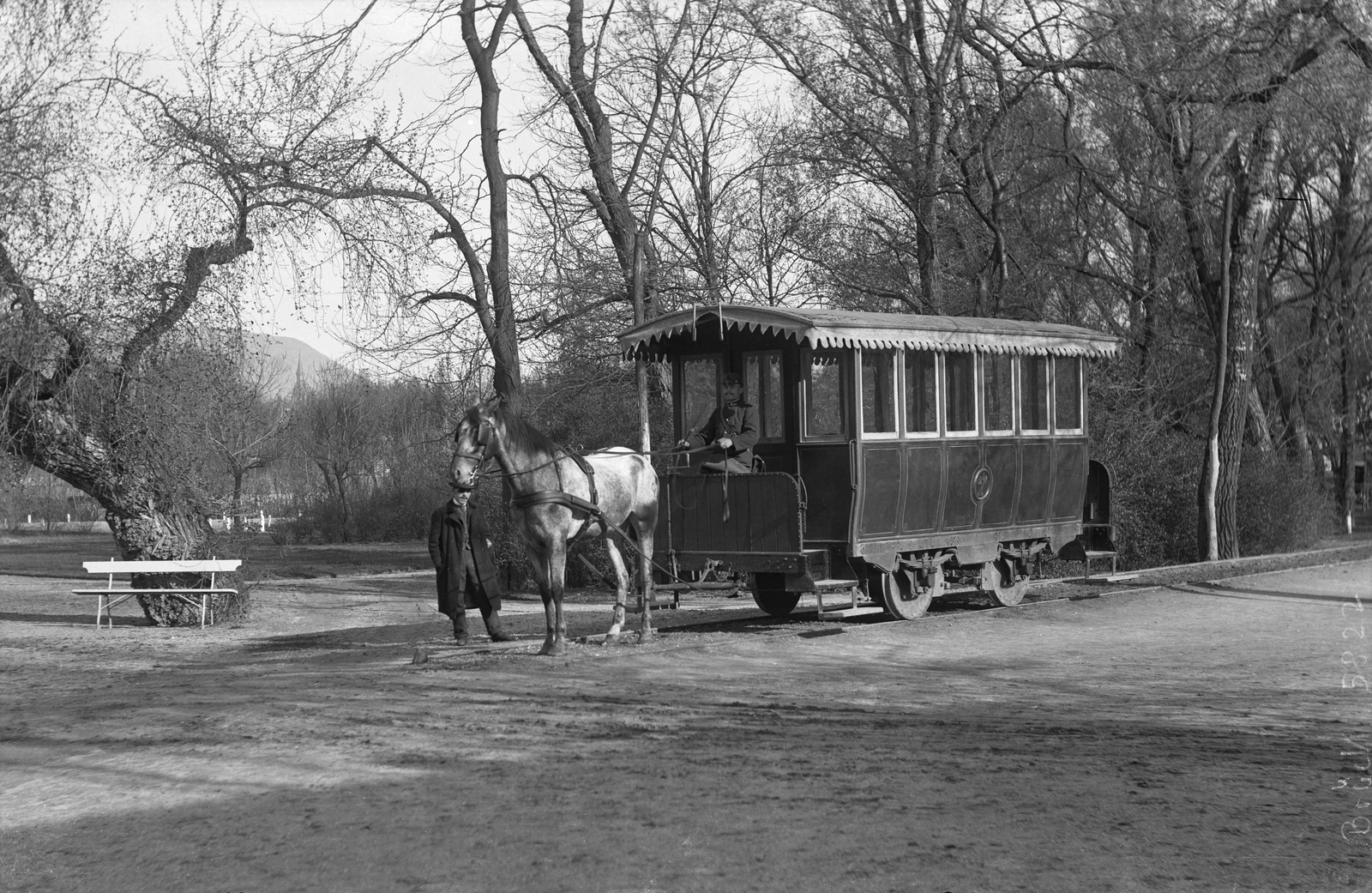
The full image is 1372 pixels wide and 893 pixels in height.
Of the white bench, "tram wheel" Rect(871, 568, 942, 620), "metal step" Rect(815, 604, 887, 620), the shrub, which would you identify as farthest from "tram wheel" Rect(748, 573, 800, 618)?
the shrub

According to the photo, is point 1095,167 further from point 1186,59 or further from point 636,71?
point 636,71

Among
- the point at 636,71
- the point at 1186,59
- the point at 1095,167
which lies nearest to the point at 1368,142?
the point at 1095,167

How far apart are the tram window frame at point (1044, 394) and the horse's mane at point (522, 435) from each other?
5976 mm

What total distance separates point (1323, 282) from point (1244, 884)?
34049 millimetres

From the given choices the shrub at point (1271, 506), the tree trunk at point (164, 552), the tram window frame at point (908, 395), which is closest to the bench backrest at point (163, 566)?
the tree trunk at point (164, 552)

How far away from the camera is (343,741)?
912 cm

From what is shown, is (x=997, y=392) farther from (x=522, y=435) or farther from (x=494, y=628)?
(x=494, y=628)

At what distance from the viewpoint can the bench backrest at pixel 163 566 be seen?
1766 centimetres

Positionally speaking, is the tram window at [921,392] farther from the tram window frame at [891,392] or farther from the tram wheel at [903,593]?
the tram wheel at [903,593]

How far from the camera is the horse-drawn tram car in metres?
14.4

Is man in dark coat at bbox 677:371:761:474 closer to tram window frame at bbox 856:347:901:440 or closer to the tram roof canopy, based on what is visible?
the tram roof canopy

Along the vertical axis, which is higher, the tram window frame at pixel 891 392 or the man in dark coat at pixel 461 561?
the tram window frame at pixel 891 392

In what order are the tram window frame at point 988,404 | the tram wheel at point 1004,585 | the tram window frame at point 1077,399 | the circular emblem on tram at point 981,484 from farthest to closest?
the tram window frame at point 1077,399 < the tram wheel at point 1004,585 < the tram window frame at point 988,404 < the circular emblem on tram at point 981,484

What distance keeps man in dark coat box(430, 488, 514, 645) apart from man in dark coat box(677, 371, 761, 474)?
2.23 metres
